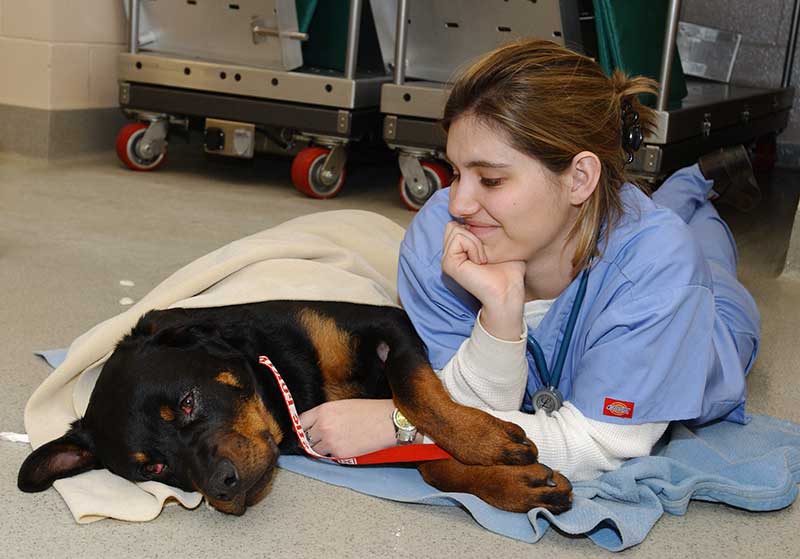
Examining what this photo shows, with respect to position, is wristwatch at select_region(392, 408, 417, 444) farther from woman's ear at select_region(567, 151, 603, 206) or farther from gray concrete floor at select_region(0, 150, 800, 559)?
woman's ear at select_region(567, 151, 603, 206)

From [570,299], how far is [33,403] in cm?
97

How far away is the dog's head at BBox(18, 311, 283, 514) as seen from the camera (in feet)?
4.82

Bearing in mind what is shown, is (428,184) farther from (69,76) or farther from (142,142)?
(69,76)

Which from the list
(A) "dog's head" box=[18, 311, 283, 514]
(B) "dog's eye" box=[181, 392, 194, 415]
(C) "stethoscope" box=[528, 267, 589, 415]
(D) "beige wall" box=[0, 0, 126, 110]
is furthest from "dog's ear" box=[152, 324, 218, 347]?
(D) "beige wall" box=[0, 0, 126, 110]

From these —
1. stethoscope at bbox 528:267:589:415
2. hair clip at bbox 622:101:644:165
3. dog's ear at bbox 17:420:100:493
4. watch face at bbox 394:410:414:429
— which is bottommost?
dog's ear at bbox 17:420:100:493

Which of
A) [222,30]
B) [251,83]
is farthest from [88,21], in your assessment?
[251,83]

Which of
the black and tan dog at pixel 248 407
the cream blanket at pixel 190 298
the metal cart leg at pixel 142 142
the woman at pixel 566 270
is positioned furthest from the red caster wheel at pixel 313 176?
the woman at pixel 566 270

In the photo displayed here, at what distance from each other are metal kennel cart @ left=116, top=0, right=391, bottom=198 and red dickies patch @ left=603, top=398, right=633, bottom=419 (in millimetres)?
2540

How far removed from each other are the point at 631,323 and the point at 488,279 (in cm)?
23

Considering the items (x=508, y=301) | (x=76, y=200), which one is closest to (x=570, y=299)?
(x=508, y=301)

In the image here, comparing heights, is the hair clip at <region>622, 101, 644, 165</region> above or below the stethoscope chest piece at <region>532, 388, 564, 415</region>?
above

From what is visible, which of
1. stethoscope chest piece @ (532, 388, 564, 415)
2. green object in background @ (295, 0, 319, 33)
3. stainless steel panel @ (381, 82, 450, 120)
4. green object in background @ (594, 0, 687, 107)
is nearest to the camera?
→ stethoscope chest piece @ (532, 388, 564, 415)

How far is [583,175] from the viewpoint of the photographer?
156 cm

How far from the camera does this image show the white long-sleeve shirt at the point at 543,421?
1533 mm
